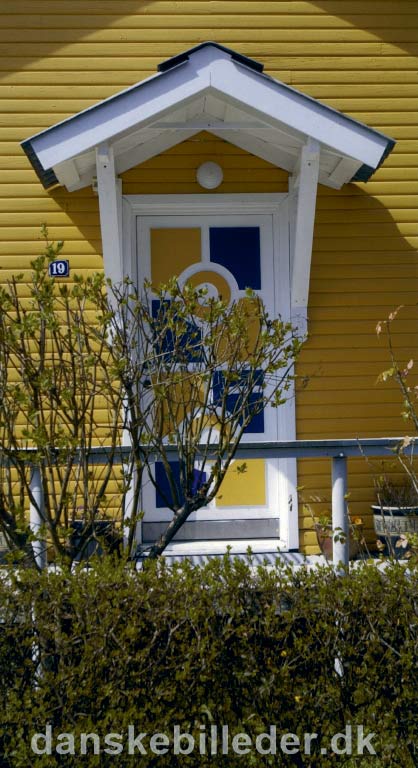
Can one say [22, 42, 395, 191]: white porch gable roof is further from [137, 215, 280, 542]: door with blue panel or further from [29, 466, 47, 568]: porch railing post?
[29, 466, 47, 568]: porch railing post

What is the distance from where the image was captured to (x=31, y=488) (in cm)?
413

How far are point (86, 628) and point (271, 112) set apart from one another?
371 cm

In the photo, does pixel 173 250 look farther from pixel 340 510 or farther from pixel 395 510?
pixel 340 510

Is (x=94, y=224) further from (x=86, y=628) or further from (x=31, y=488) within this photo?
(x=86, y=628)

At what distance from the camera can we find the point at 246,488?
6.93 metres

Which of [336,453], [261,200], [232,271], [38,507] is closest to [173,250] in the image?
[232,271]

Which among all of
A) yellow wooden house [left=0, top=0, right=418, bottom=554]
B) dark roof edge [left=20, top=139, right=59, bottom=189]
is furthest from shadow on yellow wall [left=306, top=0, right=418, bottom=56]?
dark roof edge [left=20, top=139, right=59, bottom=189]

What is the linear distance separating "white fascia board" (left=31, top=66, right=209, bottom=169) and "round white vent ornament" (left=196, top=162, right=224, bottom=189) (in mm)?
Answer: 1046

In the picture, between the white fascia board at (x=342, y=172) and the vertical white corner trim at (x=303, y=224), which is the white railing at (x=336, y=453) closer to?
the vertical white corner trim at (x=303, y=224)

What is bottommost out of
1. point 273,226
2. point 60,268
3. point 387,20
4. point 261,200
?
point 60,268

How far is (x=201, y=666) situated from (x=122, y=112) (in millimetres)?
3722

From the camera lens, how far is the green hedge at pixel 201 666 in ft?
10.7

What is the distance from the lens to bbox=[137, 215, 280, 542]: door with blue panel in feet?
22.6
